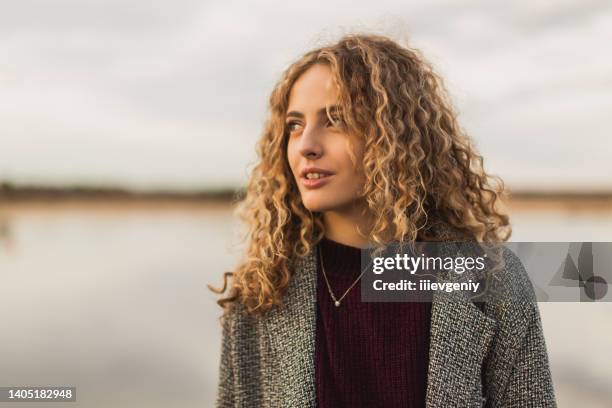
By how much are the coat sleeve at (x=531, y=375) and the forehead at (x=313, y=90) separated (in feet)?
2.49

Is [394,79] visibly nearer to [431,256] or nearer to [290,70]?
[290,70]

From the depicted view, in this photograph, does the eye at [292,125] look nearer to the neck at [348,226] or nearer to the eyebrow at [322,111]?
the eyebrow at [322,111]

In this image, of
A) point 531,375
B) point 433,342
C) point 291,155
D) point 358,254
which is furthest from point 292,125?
point 531,375

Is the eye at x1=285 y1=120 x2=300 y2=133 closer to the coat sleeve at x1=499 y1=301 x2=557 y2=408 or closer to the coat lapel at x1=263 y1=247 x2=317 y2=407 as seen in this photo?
the coat lapel at x1=263 y1=247 x2=317 y2=407

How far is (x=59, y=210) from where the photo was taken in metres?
3.93

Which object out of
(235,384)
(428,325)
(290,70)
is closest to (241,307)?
(235,384)

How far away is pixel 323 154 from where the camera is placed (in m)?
1.67

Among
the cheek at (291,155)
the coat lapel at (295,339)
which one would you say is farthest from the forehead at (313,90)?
the coat lapel at (295,339)

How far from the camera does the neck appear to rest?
1.77 meters

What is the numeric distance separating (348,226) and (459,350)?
44 centimetres

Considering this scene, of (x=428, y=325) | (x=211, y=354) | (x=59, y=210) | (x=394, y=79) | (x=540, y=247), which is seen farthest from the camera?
(x=59, y=210)

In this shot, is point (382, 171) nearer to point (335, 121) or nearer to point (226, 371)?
point (335, 121)

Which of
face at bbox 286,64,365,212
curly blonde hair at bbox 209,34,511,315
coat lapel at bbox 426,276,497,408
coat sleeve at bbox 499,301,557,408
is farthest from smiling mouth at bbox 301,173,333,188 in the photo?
coat sleeve at bbox 499,301,557,408

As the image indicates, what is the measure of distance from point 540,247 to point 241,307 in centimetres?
98
